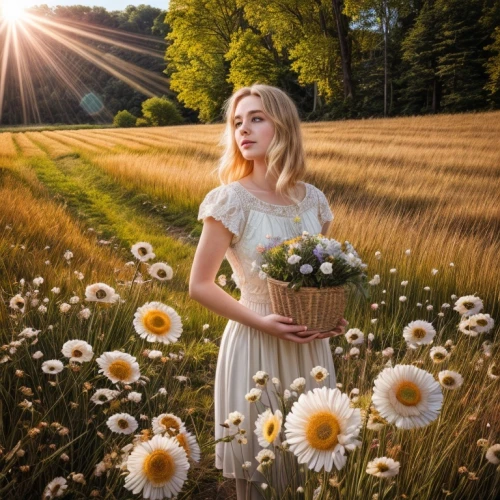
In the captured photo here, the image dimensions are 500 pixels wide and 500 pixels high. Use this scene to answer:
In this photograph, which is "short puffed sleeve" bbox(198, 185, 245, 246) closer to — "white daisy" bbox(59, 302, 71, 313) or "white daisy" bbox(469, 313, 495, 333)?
"white daisy" bbox(59, 302, 71, 313)

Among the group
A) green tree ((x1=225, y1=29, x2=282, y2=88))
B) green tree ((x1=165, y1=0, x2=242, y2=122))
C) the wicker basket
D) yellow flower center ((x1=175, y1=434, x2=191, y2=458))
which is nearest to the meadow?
yellow flower center ((x1=175, y1=434, x2=191, y2=458))

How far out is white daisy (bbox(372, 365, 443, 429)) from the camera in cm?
86

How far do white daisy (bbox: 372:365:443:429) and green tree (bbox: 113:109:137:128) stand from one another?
17.0 feet

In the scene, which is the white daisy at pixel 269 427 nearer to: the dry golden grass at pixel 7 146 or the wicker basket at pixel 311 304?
the wicker basket at pixel 311 304

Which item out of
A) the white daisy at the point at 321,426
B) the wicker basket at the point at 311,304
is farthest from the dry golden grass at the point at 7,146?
the white daisy at the point at 321,426

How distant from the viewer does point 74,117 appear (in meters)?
5.35

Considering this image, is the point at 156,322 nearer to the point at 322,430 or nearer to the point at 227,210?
the point at 227,210

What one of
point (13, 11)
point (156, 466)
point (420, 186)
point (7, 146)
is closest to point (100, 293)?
point (156, 466)

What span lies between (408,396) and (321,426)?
0.51ft

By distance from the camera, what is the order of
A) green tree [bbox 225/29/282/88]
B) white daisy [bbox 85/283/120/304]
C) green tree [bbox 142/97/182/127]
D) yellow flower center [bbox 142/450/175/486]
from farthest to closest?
green tree [bbox 225/29/282/88] → green tree [bbox 142/97/182/127] → white daisy [bbox 85/283/120/304] → yellow flower center [bbox 142/450/175/486]

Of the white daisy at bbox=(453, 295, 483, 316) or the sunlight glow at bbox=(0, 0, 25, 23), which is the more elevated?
the sunlight glow at bbox=(0, 0, 25, 23)

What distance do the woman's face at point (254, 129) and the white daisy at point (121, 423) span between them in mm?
862

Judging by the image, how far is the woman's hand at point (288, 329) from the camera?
1406 millimetres

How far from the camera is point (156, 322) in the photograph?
5.02 ft
